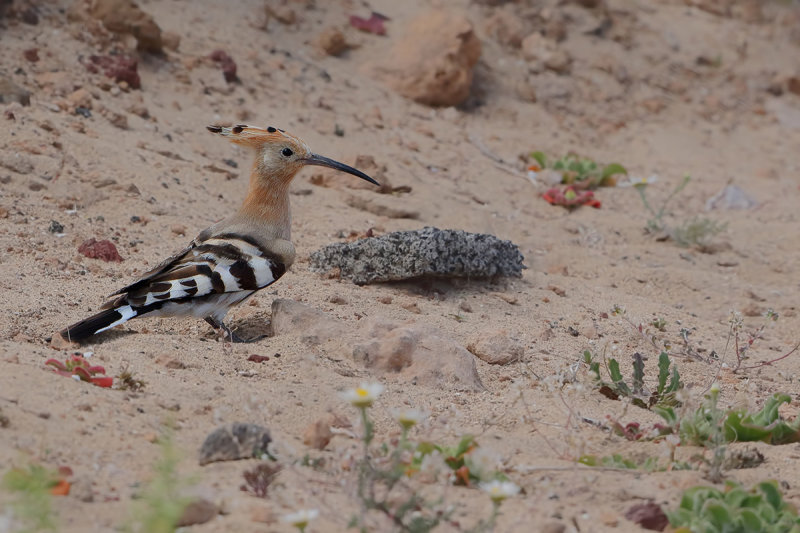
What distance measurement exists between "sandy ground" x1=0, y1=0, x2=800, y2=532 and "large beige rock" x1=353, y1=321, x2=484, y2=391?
58 mm

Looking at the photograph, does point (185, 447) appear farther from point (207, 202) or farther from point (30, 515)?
point (207, 202)

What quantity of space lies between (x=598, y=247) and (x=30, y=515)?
4.89 m

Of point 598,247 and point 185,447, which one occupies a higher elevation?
point 185,447

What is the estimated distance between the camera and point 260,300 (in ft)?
16.1

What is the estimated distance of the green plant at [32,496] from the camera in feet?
7.07

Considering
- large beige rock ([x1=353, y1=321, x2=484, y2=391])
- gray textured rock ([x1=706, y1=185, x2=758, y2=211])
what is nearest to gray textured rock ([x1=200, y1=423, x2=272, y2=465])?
large beige rock ([x1=353, y1=321, x2=484, y2=391])

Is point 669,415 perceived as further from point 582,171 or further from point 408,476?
point 582,171

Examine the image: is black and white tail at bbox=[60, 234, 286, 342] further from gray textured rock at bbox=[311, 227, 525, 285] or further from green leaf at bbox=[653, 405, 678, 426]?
green leaf at bbox=[653, 405, 678, 426]

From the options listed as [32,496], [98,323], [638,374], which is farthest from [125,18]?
[32,496]

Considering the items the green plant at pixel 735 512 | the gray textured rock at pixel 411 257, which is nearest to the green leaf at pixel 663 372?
the green plant at pixel 735 512

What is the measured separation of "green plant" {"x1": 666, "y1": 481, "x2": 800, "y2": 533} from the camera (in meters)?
2.65

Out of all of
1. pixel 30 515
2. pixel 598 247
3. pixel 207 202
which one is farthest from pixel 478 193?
pixel 30 515

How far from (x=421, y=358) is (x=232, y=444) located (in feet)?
4.09

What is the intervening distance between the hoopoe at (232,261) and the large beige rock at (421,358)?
67 centimetres
